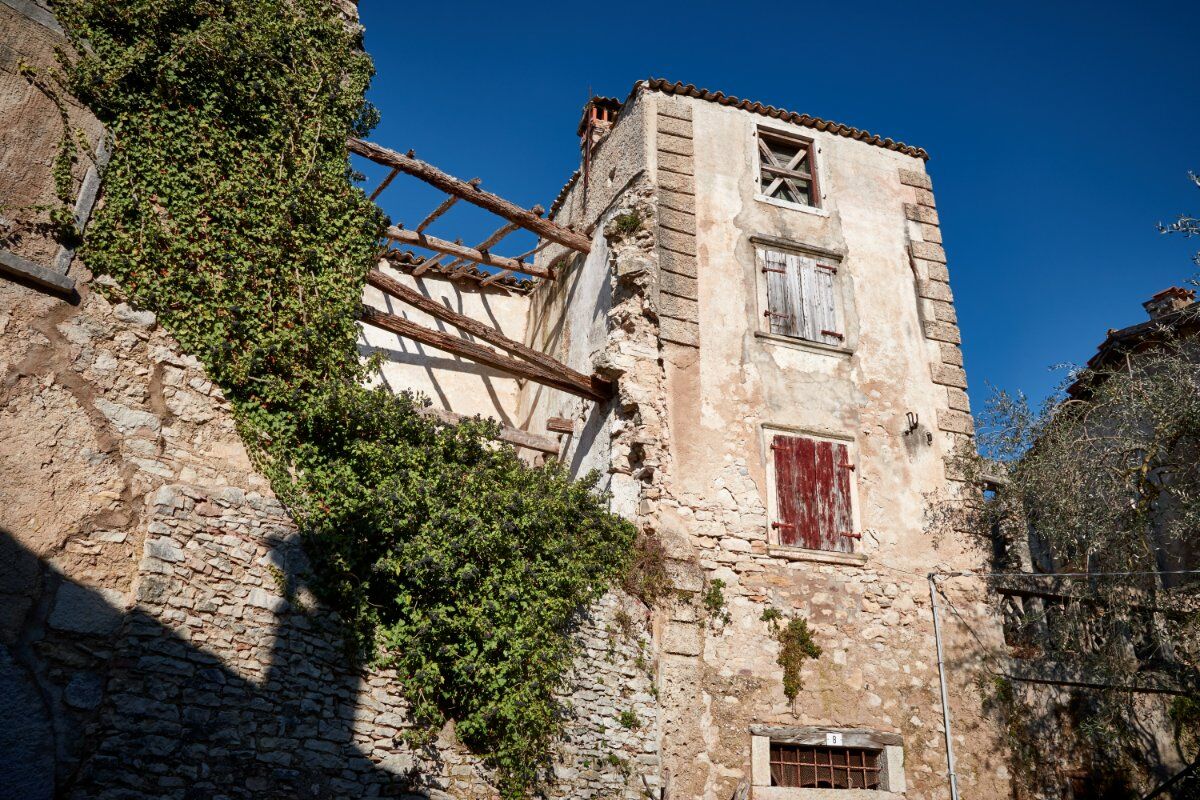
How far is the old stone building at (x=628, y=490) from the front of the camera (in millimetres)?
6465

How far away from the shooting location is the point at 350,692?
7.07 meters

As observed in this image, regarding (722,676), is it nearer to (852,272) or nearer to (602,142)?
(852,272)

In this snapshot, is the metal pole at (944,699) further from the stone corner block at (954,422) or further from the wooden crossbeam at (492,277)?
the wooden crossbeam at (492,277)

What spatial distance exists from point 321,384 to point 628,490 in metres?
3.47

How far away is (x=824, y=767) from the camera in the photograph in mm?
9023

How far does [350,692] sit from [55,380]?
334 centimetres

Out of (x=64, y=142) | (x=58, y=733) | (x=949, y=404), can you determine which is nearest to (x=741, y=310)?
(x=949, y=404)

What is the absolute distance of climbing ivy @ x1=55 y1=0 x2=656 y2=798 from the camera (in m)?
7.39

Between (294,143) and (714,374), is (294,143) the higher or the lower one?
the higher one

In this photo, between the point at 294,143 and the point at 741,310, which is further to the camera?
the point at 741,310

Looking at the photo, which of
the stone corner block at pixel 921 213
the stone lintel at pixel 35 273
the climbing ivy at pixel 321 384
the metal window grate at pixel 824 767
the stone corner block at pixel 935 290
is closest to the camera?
the stone lintel at pixel 35 273

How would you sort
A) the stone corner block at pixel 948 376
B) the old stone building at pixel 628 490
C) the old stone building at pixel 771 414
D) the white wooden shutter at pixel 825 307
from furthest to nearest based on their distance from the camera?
1. the stone corner block at pixel 948 376
2. the white wooden shutter at pixel 825 307
3. the old stone building at pixel 771 414
4. the old stone building at pixel 628 490

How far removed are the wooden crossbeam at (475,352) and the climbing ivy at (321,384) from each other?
846 millimetres

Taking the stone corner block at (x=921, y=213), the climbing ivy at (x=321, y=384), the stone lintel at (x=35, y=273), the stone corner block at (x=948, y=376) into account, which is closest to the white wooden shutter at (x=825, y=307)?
the stone corner block at (x=948, y=376)
